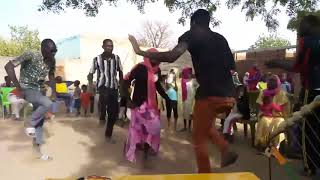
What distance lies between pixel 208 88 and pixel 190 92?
5613mm

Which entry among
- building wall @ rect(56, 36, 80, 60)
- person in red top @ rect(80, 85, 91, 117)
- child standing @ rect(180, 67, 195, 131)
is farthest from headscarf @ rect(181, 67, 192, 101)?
building wall @ rect(56, 36, 80, 60)

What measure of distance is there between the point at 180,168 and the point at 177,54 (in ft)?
9.74

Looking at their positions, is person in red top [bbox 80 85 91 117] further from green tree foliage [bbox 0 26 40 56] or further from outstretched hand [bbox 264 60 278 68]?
green tree foliage [bbox 0 26 40 56]

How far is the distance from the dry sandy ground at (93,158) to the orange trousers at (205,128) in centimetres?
172

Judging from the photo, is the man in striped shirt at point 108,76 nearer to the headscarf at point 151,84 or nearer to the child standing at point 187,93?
the headscarf at point 151,84

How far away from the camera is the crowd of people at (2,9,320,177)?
14.0ft

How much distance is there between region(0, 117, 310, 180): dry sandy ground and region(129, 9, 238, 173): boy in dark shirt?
5.66 ft

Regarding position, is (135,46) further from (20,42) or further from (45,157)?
(20,42)

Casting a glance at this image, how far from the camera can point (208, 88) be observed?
4289 mm

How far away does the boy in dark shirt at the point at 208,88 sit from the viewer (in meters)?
4.25

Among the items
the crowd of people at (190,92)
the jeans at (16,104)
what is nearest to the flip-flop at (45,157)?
the crowd of people at (190,92)

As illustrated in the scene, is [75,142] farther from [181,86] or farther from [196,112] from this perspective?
[196,112]

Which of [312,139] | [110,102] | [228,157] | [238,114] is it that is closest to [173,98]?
[238,114]

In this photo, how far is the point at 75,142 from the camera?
27.0ft
